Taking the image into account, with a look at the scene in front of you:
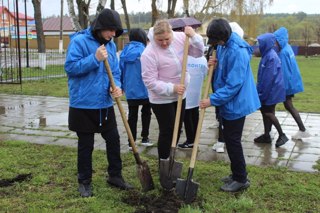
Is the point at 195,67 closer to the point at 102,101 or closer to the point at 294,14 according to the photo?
the point at 102,101

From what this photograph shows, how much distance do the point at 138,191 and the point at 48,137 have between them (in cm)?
279

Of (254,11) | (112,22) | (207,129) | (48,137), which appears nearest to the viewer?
(112,22)

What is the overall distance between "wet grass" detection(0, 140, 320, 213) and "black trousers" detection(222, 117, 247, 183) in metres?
0.21

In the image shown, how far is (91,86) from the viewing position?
404cm

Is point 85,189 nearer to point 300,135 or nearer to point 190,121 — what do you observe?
point 190,121

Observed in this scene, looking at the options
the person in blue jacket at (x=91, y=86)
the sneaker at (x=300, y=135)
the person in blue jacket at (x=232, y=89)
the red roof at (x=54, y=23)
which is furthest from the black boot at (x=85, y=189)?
the red roof at (x=54, y=23)

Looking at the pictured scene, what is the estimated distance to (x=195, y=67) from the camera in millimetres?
5965

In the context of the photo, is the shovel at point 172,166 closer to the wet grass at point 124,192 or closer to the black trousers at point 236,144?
the wet grass at point 124,192

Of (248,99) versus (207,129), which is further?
(207,129)

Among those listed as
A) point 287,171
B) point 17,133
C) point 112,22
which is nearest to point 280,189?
point 287,171

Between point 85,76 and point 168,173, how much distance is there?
1272 millimetres

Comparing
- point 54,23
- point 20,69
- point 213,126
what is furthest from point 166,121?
point 54,23

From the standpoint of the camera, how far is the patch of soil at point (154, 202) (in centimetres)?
383

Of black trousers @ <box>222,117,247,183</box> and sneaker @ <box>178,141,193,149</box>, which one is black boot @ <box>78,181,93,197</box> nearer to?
black trousers @ <box>222,117,247,183</box>
